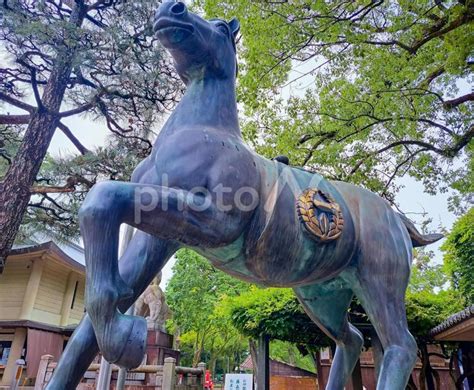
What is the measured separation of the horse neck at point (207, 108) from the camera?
156 cm

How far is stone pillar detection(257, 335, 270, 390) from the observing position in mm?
8570

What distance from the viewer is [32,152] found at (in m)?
7.16

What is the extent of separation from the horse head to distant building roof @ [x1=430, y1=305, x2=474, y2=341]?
19.0 feet

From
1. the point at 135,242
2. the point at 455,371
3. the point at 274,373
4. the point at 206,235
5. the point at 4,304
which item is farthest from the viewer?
the point at 274,373

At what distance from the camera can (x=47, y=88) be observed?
Result: 25.4 ft

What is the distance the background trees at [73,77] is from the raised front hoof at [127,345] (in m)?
6.33

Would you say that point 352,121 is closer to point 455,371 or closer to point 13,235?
point 13,235

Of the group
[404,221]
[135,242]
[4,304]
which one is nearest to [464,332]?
[404,221]

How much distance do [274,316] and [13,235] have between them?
5.26 m

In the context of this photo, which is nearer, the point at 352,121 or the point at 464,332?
the point at 464,332

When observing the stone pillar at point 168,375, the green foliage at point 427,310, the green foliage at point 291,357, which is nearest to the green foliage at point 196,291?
the green foliage at point 291,357

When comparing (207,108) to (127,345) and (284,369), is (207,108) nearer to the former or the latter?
(127,345)

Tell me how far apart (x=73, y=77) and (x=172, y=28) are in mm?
7225

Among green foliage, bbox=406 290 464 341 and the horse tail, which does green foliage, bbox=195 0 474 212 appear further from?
the horse tail
